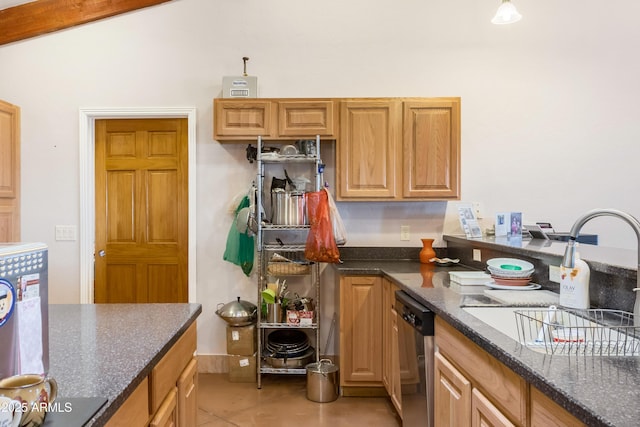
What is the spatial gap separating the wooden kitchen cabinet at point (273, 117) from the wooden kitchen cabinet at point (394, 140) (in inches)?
5.0

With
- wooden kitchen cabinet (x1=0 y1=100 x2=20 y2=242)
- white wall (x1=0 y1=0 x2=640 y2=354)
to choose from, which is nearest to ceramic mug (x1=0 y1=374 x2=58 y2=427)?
white wall (x1=0 y1=0 x2=640 y2=354)

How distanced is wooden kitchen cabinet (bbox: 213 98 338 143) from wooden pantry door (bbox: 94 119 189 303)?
68 centimetres

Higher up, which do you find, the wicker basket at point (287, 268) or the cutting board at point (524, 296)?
the cutting board at point (524, 296)

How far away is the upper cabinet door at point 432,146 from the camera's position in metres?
3.06

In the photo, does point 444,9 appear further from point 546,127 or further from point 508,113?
point 546,127

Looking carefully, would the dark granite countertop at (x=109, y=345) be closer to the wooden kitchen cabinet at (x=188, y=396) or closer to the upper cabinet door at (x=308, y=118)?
the wooden kitchen cabinet at (x=188, y=396)

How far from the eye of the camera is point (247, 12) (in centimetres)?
336

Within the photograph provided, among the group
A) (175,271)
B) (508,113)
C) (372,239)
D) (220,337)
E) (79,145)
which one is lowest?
(220,337)

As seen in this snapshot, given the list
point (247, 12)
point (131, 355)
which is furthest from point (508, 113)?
point (131, 355)

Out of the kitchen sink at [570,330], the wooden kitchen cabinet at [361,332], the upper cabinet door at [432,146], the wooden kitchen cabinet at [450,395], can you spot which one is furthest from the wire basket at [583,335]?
the upper cabinet door at [432,146]

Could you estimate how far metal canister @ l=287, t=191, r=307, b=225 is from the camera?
3062 millimetres

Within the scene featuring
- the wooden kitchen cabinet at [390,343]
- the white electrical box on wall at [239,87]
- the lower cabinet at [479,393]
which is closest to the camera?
the lower cabinet at [479,393]

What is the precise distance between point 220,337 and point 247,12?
2670 mm

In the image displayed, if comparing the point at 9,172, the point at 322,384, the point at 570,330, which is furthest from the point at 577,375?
the point at 9,172
